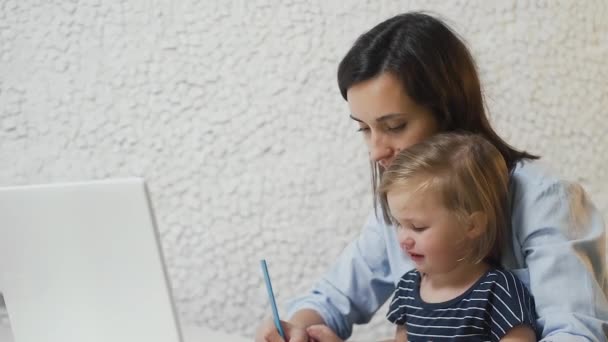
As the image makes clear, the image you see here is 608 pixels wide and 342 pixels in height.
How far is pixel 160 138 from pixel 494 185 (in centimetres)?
176

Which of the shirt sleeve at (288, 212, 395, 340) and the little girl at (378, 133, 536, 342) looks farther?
the shirt sleeve at (288, 212, 395, 340)

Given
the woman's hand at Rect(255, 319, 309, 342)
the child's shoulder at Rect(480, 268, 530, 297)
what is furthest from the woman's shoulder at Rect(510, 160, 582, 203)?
the woman's hand at Rect(255, 319, 309, 342)

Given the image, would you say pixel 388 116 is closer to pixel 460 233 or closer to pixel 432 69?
pixel 432 69

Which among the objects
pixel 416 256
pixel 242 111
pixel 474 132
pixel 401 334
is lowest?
pixel 401 334

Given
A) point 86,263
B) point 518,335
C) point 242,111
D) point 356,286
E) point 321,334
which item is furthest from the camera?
point 242,111

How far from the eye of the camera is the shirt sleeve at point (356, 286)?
1319 mm

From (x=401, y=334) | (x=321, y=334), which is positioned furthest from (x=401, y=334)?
(x=321, y=334)

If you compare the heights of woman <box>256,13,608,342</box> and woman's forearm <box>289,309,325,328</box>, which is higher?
woman <box>256,13,608,342</box>

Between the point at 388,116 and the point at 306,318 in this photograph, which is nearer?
the point at 388,116

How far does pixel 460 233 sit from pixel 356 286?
302 millimetres

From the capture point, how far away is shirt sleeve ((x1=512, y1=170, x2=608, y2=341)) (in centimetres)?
102

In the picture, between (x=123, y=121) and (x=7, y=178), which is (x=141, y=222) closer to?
(x=123, y=121)

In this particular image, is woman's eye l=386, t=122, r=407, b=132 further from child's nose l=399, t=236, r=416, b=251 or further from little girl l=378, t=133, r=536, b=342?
child's nose l=399, t=236, r=416, b=251

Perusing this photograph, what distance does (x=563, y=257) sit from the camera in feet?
3.40
